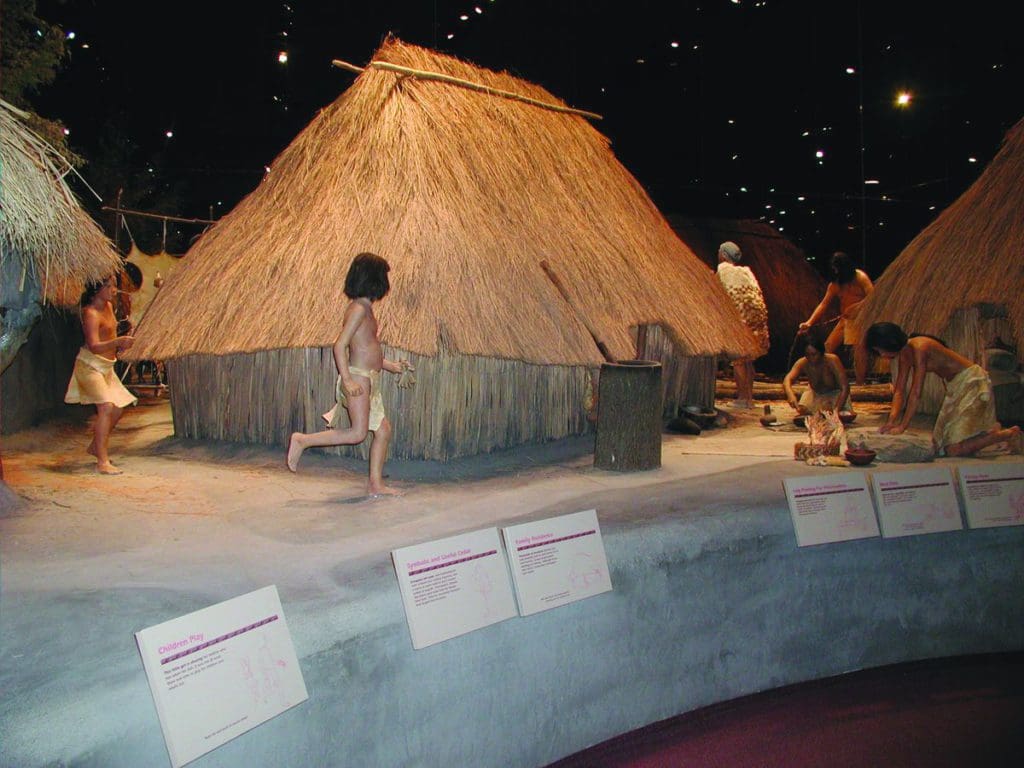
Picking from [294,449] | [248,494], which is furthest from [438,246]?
[248,494]

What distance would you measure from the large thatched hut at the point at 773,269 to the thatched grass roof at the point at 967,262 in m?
5.40

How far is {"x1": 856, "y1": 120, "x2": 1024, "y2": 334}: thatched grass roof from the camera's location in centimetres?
694

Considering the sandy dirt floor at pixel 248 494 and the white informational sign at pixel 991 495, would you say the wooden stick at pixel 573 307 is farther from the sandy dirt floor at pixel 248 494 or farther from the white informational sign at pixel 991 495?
the white informational sign at pixel 991 495

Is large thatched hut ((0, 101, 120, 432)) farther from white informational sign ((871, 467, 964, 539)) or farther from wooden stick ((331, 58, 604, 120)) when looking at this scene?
white informational sign ((871, 467, 964, 539))

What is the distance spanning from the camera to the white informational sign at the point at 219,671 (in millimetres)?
2176

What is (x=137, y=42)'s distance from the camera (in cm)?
933

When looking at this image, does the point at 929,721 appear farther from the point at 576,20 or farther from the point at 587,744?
the point at 576,20

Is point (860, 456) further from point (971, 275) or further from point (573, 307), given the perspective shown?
point (971, 275)

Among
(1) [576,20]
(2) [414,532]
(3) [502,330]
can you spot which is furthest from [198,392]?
(1) [576,20]

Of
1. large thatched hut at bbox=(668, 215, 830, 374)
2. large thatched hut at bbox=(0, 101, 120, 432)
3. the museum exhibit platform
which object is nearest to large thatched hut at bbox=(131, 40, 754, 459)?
the museum exhibit platform

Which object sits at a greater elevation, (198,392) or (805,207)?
(805,207)

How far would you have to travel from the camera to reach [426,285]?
5312mm

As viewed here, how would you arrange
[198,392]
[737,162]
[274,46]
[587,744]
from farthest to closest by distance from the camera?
[737,162] → [274,46] → [198,392] → [587,744]

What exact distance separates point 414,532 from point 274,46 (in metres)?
6.99
